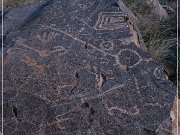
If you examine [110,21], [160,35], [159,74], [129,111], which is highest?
[110,21]

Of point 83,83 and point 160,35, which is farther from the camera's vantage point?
point 160,35

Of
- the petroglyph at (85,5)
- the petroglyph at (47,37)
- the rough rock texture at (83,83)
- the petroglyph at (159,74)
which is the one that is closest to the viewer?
the rough rock texture at (83,83)

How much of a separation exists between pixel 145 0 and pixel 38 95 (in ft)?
11.9

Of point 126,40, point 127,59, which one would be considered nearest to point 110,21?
point 126,40

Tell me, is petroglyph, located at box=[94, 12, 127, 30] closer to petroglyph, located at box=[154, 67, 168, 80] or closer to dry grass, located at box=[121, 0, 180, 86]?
petroglyph, located at box=[154, 67, 168, 80]

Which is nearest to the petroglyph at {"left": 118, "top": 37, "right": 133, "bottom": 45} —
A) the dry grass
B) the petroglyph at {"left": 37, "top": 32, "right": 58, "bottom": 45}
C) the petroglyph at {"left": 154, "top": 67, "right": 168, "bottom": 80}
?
the petroglyph at {"left": 154, "top": 67, "right": 168, "bottom": 80}

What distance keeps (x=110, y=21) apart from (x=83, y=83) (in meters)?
0.81

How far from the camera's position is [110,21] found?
3684 millimetres

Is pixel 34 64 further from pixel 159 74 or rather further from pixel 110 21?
pixel 159 74

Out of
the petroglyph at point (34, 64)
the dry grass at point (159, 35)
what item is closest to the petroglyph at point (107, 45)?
the petroglyph at point (34, 64)

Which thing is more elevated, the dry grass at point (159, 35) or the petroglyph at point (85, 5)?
the petroglyph at point (85, 5)

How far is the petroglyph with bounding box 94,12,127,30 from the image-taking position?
3623 millimetres

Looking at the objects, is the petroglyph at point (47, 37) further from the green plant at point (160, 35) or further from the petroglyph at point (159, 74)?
the green plant at point (160, 35)

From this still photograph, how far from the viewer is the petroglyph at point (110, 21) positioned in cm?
362
